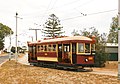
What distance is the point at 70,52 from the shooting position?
28172 millimetres

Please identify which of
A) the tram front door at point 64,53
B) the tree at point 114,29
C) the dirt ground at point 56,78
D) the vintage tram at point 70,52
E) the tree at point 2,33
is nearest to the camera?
the dirt ground at point 56,78

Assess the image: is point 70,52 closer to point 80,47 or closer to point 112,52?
point 80,47

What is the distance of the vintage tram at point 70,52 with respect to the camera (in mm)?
27719

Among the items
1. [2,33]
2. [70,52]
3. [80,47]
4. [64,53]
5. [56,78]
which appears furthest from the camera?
[2,33]

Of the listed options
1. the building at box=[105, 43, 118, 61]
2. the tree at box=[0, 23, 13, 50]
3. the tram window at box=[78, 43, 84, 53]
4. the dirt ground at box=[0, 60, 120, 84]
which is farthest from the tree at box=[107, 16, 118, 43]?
the tree at box=[0, 23, 13, 50]

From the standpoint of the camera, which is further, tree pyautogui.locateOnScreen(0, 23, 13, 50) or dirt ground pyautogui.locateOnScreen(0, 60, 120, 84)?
tree pyautogui.locateOnScreen(0, 23, 13, 50)

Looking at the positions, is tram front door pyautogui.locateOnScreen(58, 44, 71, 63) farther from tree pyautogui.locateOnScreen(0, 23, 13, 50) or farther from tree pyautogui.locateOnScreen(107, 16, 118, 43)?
tree pyautogui.locateOnScreen(0, 23, 13, 50)

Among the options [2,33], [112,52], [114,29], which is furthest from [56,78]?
[2,33]

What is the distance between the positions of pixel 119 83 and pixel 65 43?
1334 centimetres

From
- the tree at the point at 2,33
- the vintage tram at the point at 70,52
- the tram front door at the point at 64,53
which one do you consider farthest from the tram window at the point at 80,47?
the tree at the point at 2,33

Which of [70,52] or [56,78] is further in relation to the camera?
[70,52]

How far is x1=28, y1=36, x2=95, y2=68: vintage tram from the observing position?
27.7 meters

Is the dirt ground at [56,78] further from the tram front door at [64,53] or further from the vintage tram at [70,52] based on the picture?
the tram front door at [64,53]

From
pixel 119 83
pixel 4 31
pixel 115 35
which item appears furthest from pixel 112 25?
pixel 4 31
